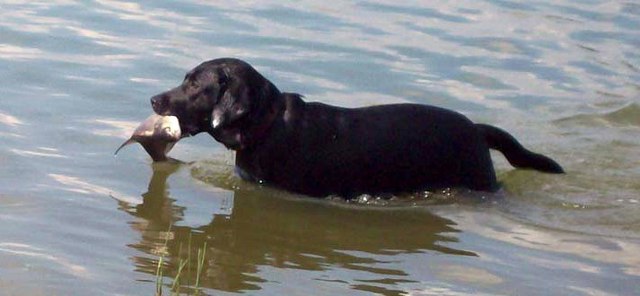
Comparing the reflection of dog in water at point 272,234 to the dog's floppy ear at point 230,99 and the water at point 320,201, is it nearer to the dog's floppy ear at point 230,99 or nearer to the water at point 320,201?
the water at point 320,201

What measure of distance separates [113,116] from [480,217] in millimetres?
2757

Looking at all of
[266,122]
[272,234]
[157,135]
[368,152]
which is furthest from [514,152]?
[157,135]

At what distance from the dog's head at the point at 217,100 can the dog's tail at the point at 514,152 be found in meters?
1.52

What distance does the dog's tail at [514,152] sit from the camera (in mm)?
8805

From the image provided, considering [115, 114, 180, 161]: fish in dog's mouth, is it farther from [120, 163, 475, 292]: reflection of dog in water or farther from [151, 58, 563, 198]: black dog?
[120, 163, 475, 292]: reflection of dog in water

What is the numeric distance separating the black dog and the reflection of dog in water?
0.18 m

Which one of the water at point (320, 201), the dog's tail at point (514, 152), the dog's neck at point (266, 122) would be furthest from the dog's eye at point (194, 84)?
the dog's tail at point (514, 152)

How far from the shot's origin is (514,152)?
Answer: 29.2 ft

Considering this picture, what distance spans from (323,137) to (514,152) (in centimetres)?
134

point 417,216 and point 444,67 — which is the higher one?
point 444,67

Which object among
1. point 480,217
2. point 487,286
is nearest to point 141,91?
point 480,217

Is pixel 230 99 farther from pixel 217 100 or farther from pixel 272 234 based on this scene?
pixel 272 234

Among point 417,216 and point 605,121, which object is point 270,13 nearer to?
point 605,121

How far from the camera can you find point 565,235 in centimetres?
788
